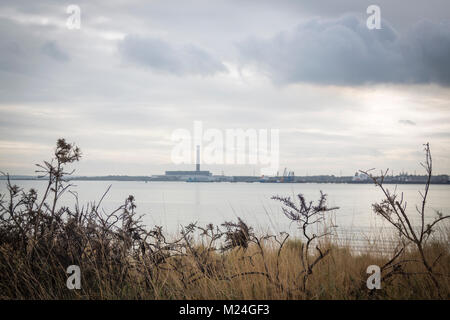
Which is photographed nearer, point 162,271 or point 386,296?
point 386,296

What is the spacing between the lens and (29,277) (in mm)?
4770

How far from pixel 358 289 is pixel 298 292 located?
79 cm

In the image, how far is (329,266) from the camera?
203 inches

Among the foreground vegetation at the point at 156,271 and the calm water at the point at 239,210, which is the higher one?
the foreground vegetation at the point at 156,271

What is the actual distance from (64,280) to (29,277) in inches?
16.4

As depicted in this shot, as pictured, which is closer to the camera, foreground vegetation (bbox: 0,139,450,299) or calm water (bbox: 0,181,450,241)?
foreground vegetation (bbox: 0,139,450,299)

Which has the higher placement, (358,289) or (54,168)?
(54,168)

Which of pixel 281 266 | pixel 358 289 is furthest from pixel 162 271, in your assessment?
pixel 358 289

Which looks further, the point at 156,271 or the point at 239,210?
the point at 239,210

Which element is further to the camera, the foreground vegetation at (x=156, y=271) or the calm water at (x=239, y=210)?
the calm water at (x=239, y=210)

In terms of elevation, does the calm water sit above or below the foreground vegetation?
below
